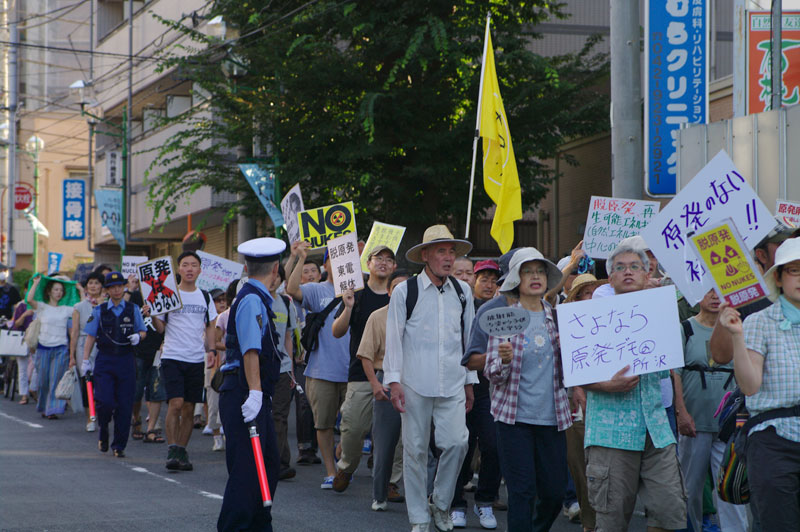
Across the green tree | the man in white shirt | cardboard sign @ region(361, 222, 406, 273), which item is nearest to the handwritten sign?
cardboard sign @ region(361, 222, 406, 273)

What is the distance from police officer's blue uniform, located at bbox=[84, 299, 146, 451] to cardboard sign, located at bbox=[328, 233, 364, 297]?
3416 millimetres

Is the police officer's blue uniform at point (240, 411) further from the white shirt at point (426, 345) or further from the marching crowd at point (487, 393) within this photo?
the white shirt at point (426, 345)

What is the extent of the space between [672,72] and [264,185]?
30.4 ft

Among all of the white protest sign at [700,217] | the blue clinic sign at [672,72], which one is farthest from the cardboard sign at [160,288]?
the white protest sign at [700,217]

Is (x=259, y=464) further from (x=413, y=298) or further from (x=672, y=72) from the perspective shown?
(x=672, y=72)

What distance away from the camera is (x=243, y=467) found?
665 centimetres

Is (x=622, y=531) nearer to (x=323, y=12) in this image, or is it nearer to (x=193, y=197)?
(x=323, y=12)

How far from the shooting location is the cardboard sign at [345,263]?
9.81 m

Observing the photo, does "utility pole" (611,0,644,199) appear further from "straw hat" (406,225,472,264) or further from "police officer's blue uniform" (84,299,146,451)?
"police officer's blue uniform" (84,299,146,451)

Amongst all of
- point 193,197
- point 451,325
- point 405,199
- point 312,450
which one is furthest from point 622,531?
point 193,197

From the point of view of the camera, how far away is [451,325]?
8.00 metres

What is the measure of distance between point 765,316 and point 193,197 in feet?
88.8

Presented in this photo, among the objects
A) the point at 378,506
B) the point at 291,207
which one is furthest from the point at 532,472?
the point at 291,207

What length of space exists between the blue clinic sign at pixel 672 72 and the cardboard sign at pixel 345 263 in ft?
12.6
